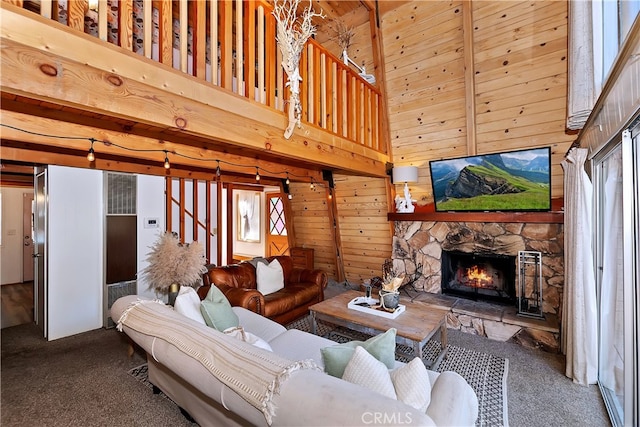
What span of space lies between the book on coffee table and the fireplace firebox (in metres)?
1.59

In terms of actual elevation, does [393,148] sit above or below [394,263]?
above

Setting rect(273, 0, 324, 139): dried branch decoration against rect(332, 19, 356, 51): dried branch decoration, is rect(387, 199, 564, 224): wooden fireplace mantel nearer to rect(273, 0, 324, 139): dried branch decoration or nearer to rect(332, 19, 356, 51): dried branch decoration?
rect(273, 0, 324, 139): dried branch decoration

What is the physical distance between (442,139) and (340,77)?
5.20ft

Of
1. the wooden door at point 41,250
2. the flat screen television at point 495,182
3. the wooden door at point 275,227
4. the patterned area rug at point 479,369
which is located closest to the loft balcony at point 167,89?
the wooden door at point 41,250

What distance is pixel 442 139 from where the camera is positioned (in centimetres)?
386

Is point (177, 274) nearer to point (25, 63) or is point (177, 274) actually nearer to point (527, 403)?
point (25, 63)

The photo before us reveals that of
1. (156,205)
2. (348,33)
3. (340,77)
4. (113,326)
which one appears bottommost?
(113,326)

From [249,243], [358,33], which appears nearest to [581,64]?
[358,33]

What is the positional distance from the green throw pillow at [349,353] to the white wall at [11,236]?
7.40 meters

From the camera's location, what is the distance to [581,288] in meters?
2.42

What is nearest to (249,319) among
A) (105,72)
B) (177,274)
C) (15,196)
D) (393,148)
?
(177,274)

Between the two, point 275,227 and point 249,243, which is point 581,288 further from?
point 249,243

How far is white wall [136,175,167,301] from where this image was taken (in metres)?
4.18

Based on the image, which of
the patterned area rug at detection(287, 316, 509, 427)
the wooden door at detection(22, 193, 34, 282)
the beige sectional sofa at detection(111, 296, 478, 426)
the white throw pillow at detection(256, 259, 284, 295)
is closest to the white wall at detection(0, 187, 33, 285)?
the wooden door at detection(22, 193, 34, 282)
